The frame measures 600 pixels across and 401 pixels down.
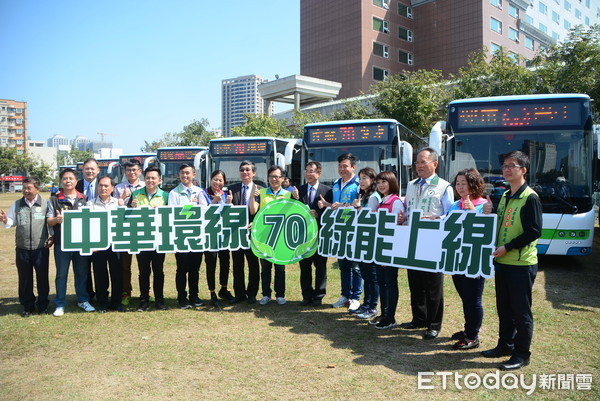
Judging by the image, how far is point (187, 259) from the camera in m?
6.43

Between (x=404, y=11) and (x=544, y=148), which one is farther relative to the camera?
(x=404, y=11)

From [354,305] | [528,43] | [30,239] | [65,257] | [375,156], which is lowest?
[354,305]

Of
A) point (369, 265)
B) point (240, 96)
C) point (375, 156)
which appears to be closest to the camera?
point (369, 265)

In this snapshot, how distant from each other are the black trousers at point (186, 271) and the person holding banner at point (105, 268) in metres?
0.82

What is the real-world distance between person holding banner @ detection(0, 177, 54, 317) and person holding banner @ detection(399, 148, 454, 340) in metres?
4.81

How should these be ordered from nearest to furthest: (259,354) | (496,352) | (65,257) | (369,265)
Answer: (496,352) < (259,354) < (369,265) < (65,257)

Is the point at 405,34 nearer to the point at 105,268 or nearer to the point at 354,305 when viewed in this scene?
the point at 354,305

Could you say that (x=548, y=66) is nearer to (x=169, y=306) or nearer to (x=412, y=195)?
(x=412, y=195)

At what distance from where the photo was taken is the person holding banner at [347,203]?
20.2 ft

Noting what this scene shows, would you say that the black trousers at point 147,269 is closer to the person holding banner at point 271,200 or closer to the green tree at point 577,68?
the person holding banner at point 271,200

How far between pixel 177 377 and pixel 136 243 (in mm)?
2602

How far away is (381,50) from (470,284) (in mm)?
46694

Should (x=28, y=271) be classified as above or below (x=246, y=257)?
below

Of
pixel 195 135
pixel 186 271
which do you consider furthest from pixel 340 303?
pixel 195 135
